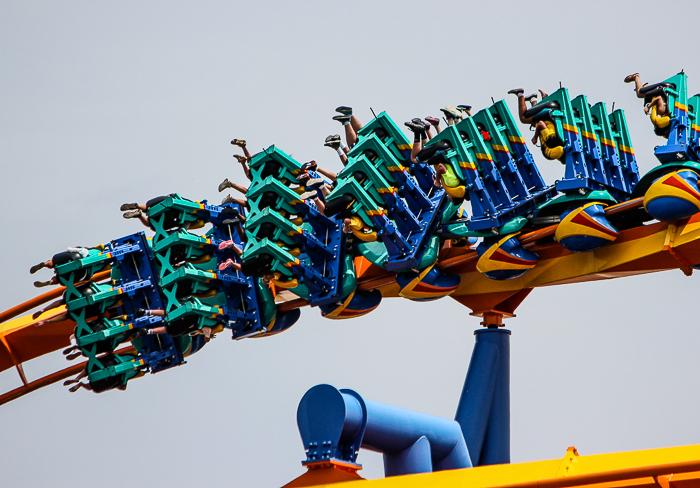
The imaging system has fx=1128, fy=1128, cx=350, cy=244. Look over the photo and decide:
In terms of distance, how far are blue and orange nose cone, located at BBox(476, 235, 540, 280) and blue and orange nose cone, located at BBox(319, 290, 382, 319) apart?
6.45ft

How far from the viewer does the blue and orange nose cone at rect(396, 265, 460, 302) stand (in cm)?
1333

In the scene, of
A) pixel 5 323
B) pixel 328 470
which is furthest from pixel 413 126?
pixel 5 323

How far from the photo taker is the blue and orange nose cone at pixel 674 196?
11.1 meters

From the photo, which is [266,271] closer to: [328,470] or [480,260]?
[480,260]

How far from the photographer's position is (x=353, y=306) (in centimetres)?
1410

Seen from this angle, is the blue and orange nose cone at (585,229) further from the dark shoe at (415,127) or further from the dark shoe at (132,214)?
the dark shoe at (132,214)

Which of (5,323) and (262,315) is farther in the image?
(5,323)

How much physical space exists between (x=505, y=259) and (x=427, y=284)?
1258mm

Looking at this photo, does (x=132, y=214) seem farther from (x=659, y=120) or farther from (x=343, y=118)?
(x=659, y=120)

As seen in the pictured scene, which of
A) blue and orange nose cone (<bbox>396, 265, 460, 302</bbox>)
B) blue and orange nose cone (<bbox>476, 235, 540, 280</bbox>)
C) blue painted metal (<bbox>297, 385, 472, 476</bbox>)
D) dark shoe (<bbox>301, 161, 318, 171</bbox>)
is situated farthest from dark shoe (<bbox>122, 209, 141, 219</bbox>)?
blue painted metal (<bbox>297, 385, 472, 476</bbox>)

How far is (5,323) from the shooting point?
56.0 feet

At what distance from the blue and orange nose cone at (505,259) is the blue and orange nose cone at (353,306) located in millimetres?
1966

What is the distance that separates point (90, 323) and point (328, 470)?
5.98m

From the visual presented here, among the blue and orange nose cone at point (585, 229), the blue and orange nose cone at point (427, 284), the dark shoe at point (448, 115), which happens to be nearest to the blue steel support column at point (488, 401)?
the blue and orange nose cone at point (427, 284)
